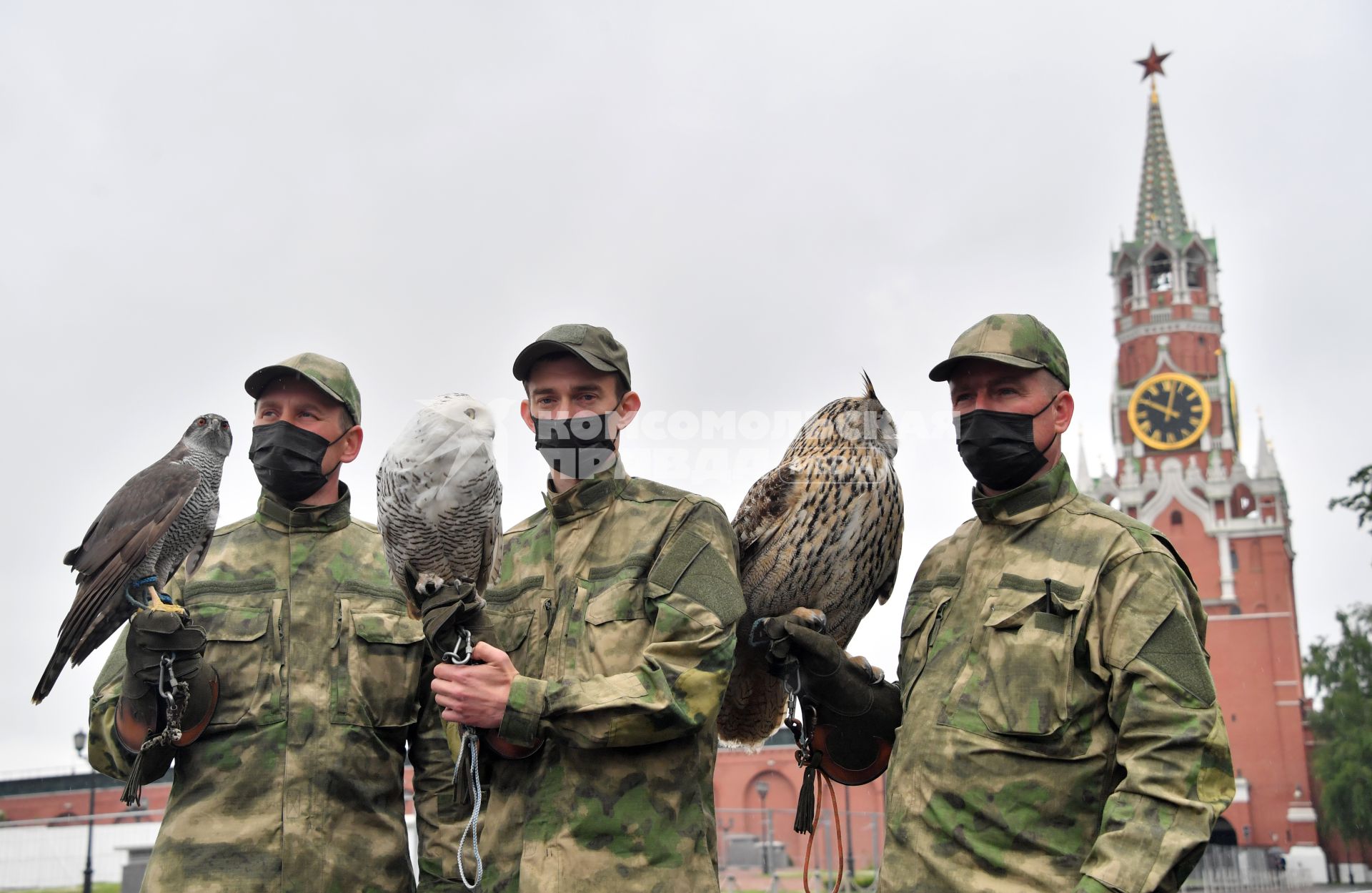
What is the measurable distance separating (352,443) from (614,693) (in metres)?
1.76

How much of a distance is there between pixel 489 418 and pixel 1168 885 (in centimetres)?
211

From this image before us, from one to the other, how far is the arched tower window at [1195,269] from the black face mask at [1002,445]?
63.5 metres

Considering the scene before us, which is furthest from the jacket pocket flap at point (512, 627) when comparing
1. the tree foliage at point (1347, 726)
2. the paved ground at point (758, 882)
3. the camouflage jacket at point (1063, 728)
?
the tree foliage at point (1347, 726)

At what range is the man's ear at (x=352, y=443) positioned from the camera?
168 inches

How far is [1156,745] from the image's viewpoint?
2.84 metres

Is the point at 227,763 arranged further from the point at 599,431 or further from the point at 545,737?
the point at 599,431

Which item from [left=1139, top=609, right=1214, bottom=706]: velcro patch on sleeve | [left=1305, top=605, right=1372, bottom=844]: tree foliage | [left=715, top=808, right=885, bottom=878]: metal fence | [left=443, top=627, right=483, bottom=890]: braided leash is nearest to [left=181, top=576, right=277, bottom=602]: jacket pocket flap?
[left=443, top=627, right=483, bottom=890]: braided leash

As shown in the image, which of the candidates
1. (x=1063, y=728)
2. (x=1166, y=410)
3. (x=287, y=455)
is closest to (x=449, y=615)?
(x=287, y=455)

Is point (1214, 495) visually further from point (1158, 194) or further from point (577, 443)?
point (577, 443)

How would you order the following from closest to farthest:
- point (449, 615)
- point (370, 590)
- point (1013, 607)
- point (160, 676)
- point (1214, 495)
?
point (449, 615) → point (1013, 607) → point (160, 676) → point (370, 590) → point (1214, 495)

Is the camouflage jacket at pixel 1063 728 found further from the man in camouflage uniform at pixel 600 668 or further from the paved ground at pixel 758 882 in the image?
the paved ground at pixel 758 882

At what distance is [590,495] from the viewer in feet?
11.8

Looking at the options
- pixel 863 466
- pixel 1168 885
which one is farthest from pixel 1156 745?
pixel 863 466

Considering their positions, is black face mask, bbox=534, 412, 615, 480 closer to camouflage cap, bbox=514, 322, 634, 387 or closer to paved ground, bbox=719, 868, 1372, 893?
camouflage cap, bbox=514, 322, 634, 387
